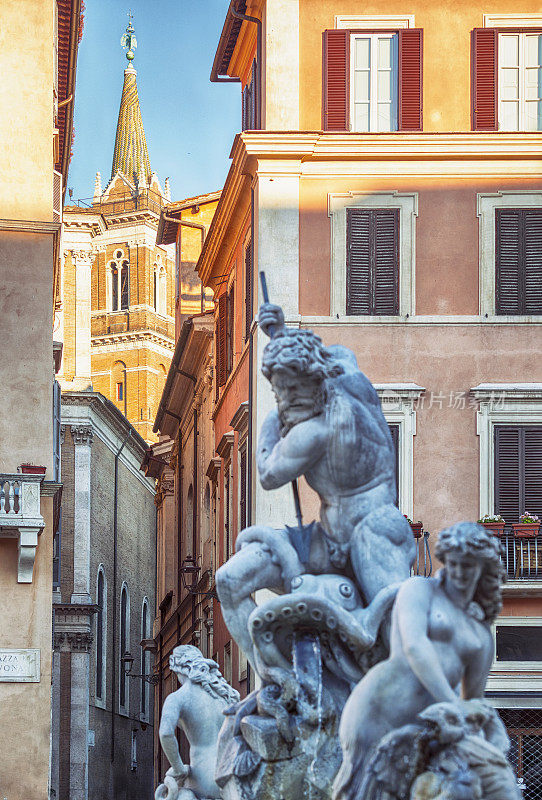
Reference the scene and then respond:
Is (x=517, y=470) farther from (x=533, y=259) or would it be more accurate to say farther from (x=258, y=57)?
(x=258, y=57)

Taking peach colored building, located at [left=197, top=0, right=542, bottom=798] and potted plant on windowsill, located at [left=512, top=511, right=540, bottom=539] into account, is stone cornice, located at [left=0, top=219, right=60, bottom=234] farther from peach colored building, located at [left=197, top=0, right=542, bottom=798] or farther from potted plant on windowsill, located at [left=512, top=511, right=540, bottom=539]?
potted plant on windowsill, located at [left=512, top=511, right=540, bottom=539]

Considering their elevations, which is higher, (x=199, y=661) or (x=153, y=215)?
(x=153, y=215)

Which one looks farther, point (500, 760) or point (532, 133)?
point (532, 133)

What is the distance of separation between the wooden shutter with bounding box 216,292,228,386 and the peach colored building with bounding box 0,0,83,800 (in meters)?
6.53

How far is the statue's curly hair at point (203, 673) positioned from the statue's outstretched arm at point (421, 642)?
4.34 meters

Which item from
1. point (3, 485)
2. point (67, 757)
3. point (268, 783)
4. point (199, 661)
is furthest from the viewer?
point (67, 757)

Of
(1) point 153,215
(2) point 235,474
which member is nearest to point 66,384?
(2) point 235,474

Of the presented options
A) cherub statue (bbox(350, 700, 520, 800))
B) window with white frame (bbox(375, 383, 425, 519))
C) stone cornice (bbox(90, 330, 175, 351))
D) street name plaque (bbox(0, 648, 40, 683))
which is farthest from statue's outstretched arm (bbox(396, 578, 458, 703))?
stone cornice (bbox(90, 330, 175, 351))

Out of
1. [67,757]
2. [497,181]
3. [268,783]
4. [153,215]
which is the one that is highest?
[153,215]

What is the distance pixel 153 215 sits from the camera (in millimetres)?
113250

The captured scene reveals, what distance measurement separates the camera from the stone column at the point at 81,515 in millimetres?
58375

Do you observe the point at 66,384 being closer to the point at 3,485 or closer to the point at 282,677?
the point at 3,485

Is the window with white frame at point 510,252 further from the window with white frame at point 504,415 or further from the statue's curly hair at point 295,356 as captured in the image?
the statue's curly hair at point 295,356

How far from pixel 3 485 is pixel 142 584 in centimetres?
4529
